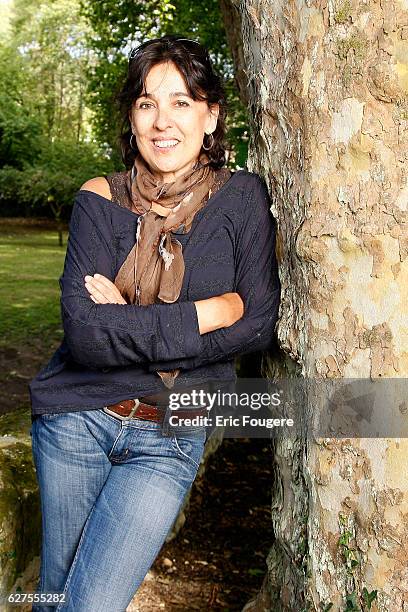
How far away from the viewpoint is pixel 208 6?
28.5 ft

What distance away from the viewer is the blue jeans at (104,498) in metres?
2.26

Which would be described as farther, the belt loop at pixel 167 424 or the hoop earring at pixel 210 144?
the hoop earring at pixel 210 144

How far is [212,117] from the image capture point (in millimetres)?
2537

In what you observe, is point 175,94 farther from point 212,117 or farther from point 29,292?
point 29,292

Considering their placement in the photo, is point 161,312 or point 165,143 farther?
point 165,143

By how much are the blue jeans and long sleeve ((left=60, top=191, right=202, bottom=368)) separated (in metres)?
0.21

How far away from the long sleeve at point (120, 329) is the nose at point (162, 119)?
45cm

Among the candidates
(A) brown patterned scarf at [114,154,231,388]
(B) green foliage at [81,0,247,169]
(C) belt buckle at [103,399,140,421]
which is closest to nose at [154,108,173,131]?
(A) brown patterned scarf at [114,154,231,388]

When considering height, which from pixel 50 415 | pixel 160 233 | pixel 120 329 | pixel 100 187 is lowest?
pixel 50 415

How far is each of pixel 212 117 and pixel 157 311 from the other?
2.36 feet

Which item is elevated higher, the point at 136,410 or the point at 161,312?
the point at 161,312

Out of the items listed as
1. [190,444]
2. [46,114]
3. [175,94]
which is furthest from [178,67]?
[46,114]

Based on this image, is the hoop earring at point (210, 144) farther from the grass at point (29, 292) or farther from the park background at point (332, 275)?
the grass at point (29, 292)


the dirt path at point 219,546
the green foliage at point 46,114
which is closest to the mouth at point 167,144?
the dirt path at point 219,546
